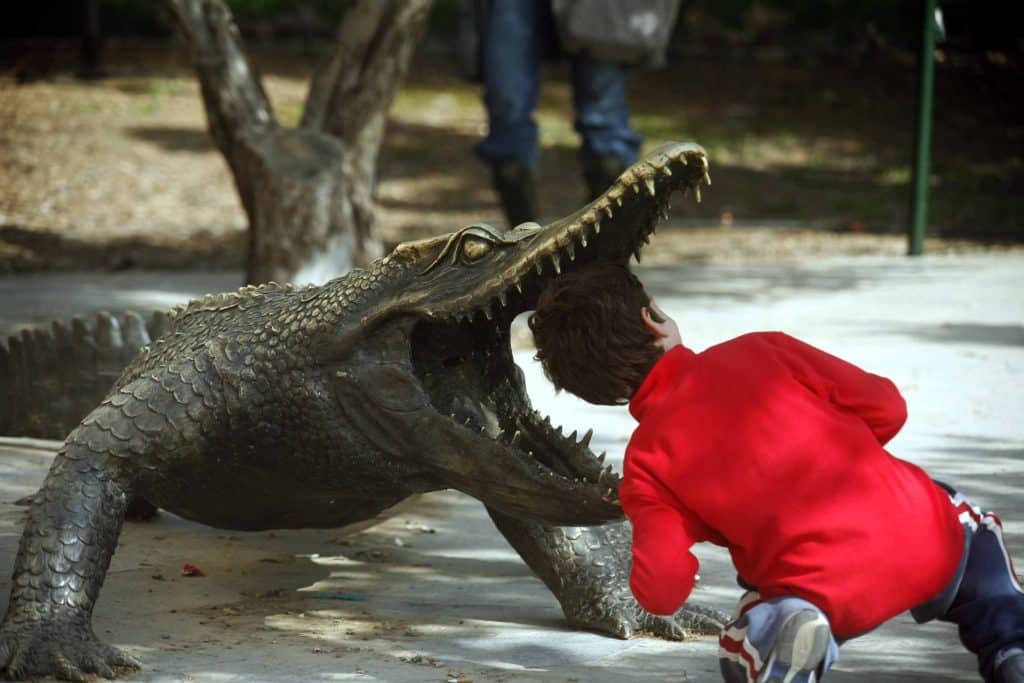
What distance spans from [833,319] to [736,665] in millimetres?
4820

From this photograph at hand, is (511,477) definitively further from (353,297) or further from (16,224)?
(16,224)

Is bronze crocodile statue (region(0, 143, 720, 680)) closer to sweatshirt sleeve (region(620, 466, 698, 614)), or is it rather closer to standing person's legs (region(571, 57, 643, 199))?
sweatshirt sleeve (region(620, 466, 698, 614))

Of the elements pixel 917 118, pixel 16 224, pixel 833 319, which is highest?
pixel 917 118

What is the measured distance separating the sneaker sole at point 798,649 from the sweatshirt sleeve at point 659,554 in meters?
0.21

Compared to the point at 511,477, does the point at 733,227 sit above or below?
below

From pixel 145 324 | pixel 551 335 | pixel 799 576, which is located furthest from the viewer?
pixel 145 324

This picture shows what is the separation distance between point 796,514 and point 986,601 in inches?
19.3

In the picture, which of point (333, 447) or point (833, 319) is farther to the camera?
point (833, 319)

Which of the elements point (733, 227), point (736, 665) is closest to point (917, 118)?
point (733, 227)

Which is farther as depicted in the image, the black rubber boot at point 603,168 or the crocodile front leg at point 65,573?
the black rubber boot at point 603,168

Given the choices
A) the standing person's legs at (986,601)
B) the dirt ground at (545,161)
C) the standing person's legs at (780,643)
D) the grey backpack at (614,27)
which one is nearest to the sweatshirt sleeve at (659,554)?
the standing person's legs at (780,643)

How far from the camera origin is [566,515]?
3.28m

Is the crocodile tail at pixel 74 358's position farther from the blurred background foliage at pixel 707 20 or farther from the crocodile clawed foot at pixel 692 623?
the blurred background foliage at pixel 707 20

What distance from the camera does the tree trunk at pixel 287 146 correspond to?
7555 millimetres
